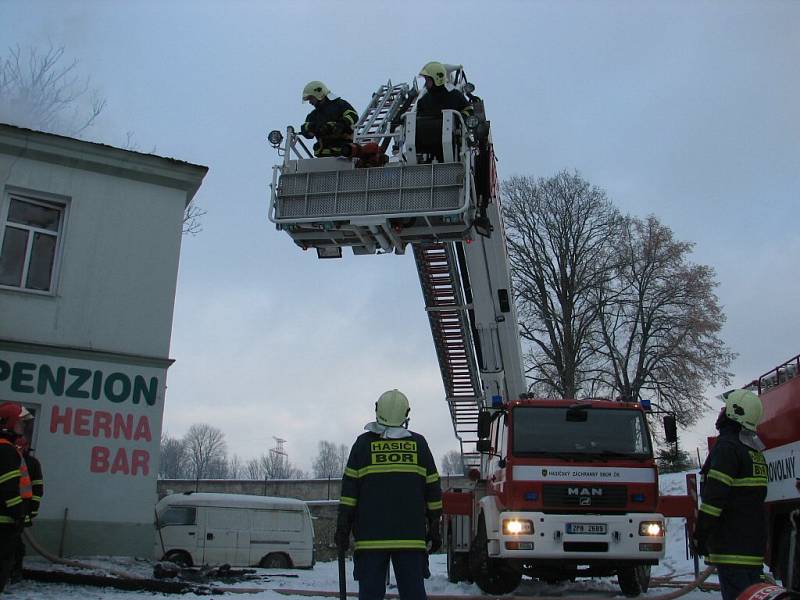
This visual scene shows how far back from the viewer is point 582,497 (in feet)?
29.3

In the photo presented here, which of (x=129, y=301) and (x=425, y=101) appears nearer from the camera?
(x=425, y=101)

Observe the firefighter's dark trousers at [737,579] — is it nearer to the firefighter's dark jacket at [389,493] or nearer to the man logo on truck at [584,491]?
the firefighter's dark jacket at [389,493]

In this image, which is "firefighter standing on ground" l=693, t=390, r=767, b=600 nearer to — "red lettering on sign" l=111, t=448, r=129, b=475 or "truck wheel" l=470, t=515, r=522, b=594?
"truck wheel" l=470, t=515, r=522, b=594

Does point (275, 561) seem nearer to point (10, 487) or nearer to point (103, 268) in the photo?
point (103, 268)

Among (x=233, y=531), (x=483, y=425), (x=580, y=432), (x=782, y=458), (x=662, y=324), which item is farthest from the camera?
(x=662, y=324)

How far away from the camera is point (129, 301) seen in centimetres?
1195

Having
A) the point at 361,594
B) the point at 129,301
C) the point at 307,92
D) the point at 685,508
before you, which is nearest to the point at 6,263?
the point at 129,301

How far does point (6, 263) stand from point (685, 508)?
31.5 ft

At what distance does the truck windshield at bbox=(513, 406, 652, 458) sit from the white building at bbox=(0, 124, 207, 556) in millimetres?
5487

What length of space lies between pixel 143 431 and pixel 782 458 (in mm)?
8252

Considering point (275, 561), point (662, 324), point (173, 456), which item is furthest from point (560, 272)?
point (173, 456)

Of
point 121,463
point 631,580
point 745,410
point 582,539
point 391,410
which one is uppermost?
point 745,410

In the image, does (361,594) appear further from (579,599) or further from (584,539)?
(579,599)

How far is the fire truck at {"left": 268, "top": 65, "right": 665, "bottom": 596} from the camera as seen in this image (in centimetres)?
818
